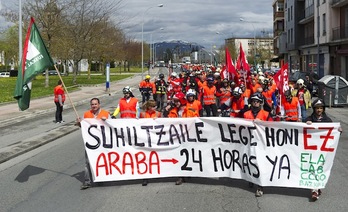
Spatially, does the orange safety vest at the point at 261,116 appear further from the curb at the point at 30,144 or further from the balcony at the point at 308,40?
the balcony at the point at 308,40

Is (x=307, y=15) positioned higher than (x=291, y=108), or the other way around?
(x=307, y=15)

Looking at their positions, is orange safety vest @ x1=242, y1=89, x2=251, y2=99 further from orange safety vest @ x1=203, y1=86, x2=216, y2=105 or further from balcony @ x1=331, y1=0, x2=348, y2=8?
balcony @ x1=331, y1=0, x2=348, y2=8

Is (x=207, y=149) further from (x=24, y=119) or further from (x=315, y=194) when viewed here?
(x=24, y=119)

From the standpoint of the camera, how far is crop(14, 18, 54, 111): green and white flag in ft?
26.1

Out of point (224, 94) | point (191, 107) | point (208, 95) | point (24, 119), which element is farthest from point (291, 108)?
point (24, 119)

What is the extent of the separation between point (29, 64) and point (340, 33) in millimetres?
38064

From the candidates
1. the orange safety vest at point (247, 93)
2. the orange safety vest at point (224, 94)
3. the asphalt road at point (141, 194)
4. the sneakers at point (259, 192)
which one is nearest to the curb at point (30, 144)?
the asphalt road at point (141, 194)

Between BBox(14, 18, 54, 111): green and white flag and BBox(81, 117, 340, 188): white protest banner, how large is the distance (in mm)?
1256

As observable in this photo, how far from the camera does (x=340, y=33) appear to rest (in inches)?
1630

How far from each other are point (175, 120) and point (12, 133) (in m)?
9.20

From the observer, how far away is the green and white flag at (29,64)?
7.96 meters

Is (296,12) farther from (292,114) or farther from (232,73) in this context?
(292,114)

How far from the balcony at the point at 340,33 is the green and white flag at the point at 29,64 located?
36.4 m

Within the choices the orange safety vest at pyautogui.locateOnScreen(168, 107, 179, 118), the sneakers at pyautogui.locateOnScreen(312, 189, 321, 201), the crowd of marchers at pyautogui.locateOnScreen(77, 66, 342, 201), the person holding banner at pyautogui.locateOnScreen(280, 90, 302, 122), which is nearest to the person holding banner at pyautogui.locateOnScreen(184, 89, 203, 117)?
the crowd of marchers at pyautogui.locateOnScreen(77, 66, 342, 201)
